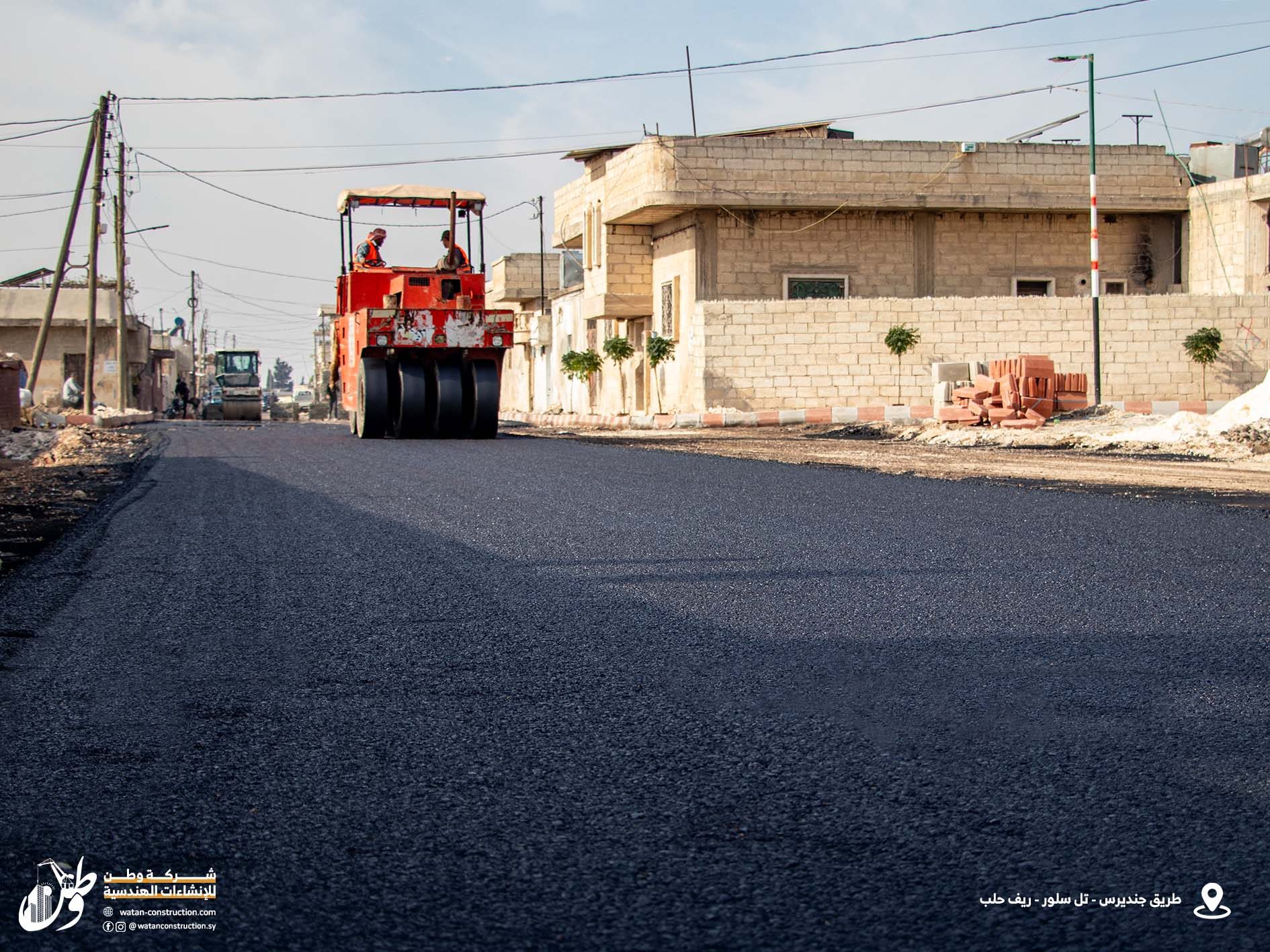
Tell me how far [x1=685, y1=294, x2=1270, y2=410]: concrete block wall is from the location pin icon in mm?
26136

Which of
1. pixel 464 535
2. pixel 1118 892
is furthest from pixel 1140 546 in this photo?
pixel 1118 892

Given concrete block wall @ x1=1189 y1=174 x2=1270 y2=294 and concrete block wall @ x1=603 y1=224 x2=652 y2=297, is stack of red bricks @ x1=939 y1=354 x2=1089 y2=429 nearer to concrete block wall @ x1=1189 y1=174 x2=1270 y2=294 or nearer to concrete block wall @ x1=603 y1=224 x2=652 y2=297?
concrete block wall @ x1=1189 y1=174 x2=1270 y2=294

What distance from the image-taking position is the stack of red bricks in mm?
21750

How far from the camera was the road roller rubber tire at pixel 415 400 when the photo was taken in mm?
20688

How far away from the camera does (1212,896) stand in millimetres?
2496

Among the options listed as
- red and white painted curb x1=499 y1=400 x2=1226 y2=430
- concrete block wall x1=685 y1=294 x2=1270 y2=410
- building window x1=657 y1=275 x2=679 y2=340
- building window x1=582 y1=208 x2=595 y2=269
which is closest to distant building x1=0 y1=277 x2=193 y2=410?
building window x1=582 y1=208 x2=595 y2=269

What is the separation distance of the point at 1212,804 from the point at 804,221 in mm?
29310

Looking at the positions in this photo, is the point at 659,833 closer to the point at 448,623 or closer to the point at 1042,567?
the point at 448,623

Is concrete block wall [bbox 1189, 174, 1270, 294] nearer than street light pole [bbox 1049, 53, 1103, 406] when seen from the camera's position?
No

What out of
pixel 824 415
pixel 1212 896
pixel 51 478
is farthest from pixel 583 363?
pixel 1212 896

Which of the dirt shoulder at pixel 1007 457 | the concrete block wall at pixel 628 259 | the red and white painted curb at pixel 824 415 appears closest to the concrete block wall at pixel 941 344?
the red and white painted curb at pixel 824 415

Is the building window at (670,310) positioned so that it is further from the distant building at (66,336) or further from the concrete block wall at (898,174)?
the distant building at (66,336)

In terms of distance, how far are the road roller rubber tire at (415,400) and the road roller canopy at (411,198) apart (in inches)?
129

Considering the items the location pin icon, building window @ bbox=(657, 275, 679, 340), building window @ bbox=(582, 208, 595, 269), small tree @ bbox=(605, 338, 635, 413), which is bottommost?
the location pin icon
